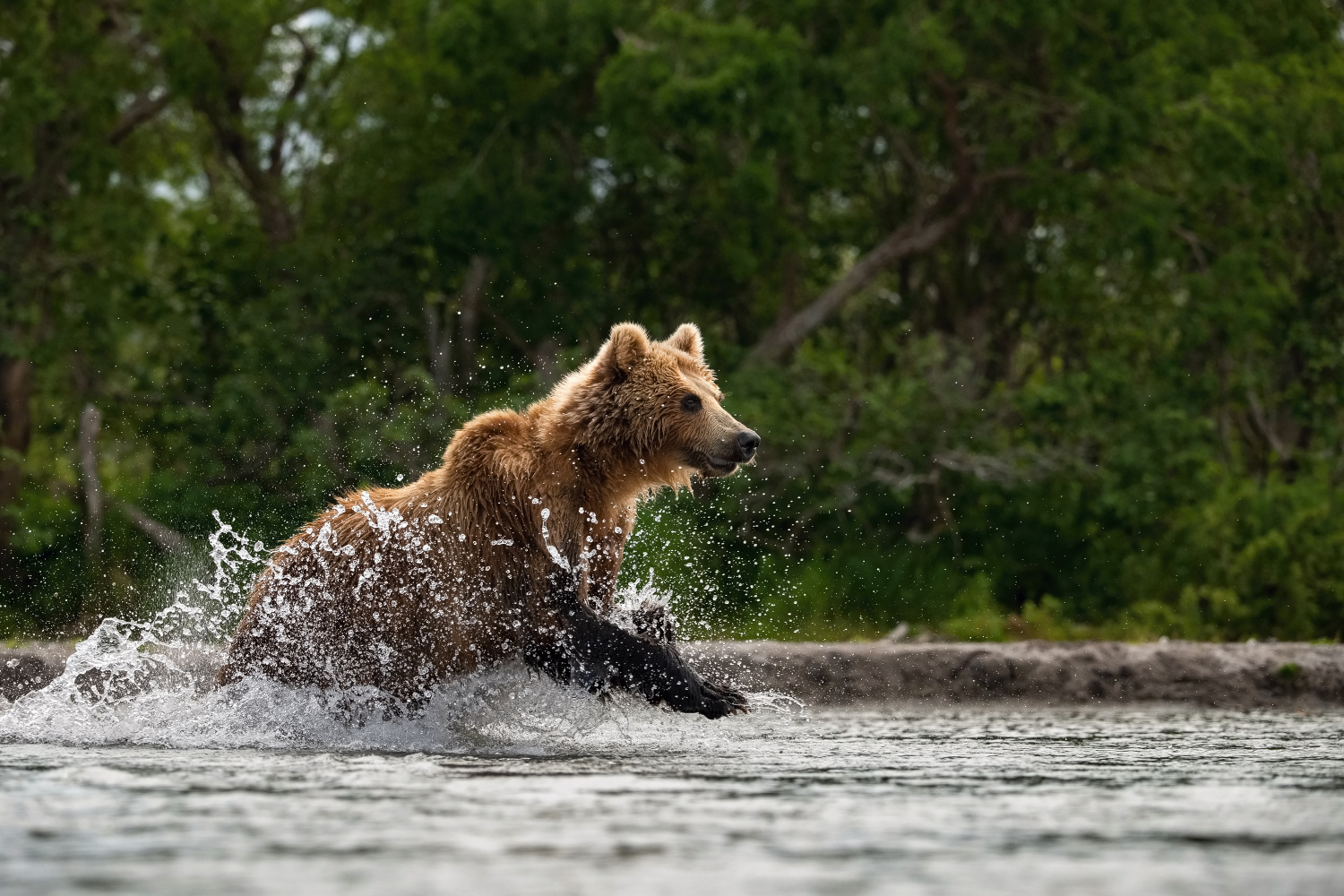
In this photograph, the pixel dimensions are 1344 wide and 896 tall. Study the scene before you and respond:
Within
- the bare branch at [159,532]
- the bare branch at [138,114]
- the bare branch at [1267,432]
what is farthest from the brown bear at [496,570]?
the bare branch at [138,114]

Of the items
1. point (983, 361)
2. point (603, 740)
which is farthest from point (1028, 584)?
point (603, 740)

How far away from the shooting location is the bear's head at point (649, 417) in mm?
6969

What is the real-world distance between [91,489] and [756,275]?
6693 millimetres

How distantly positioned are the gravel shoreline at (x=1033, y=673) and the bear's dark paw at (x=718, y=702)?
240 cm

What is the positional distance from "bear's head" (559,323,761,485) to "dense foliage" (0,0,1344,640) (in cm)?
427

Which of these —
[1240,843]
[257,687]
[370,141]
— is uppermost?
[370,141]

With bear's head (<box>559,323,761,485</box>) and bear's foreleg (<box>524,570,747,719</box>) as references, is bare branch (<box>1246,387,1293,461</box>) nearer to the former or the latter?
bear's head (<box>559,323,761,485</box>)

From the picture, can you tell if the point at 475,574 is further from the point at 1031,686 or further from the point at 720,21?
the point at 720,21

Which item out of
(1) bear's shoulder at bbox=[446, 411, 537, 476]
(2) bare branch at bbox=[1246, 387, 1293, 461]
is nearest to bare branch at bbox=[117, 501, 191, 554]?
(1) bear's shoulder at bbox=[446, 411, 537, 476]

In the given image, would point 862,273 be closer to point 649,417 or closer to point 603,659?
point 649,417

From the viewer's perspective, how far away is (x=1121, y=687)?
376 inches

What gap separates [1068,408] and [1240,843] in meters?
10.1

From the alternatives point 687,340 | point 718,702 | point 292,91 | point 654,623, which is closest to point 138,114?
point 292,91

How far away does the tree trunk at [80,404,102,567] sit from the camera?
547 inches
